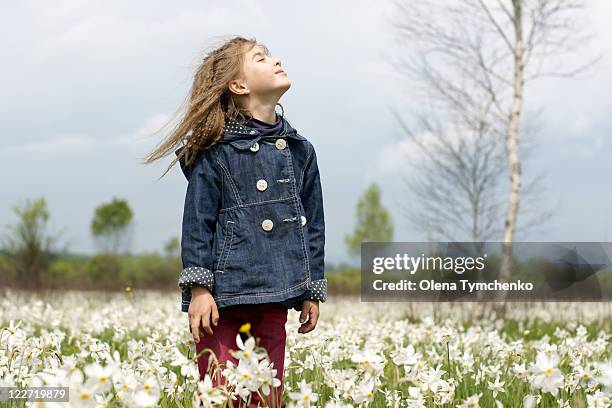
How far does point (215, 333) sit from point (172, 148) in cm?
93

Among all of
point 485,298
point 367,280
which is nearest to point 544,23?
point 485,298

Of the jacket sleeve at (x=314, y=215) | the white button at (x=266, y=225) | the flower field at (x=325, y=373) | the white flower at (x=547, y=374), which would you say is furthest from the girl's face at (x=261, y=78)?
the white flower at (x=547, y=374)

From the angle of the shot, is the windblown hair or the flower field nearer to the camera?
the flower field

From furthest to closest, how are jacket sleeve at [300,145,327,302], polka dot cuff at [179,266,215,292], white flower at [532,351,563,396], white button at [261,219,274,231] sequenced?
jacket sleeve at [300,145,327,302]
white button at [261,219,274,231]
polka dot cuff at [179,266,215,292]
white flower at [532,351,563,396]

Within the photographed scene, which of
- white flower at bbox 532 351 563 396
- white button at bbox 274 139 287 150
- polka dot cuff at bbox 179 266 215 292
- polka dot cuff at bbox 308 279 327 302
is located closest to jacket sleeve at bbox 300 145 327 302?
polka dot cuff at bbox 308 279 327 302

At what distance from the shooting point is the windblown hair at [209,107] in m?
3.51

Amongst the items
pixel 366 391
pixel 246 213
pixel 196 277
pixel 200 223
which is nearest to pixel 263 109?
pixel 246 213

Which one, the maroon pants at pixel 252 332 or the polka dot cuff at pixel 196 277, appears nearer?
the polka dot cuff at pixel 196 277

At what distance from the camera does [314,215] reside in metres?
3.70

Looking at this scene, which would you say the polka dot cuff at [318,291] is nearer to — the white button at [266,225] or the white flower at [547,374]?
the white button at [266,225]

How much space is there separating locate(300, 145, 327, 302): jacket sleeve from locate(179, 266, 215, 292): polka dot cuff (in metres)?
0.55

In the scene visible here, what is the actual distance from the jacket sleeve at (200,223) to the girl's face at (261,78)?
1.27ft

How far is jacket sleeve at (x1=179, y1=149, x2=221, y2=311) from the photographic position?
10.7 feet

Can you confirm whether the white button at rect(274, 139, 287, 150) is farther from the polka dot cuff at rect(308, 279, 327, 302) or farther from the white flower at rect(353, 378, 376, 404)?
the white flower at rect(353, 378, 376, 404)
